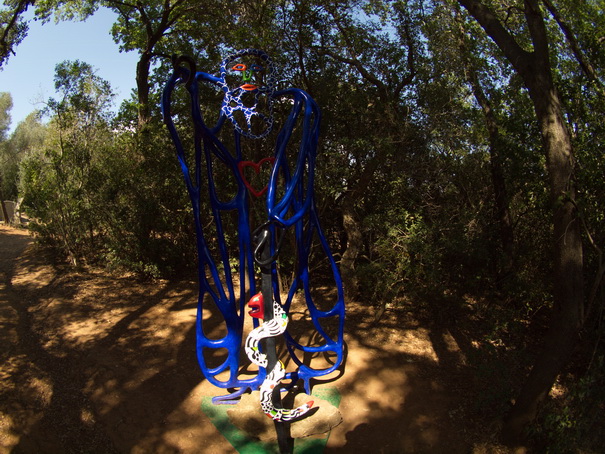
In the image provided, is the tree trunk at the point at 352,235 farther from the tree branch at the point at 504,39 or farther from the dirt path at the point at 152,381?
the tree branch at the point at 504,39

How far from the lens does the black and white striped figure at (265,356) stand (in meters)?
4.18

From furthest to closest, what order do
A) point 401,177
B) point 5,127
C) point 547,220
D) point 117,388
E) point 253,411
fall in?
point 5,127
point 401,177
point 547,220
point 117,388
point 253,411

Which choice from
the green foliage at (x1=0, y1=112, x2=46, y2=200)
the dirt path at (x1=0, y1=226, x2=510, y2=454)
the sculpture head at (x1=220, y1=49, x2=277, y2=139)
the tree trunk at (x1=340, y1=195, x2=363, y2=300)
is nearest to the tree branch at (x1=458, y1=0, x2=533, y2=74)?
→ the sculpture head at (x1=220, y1=49, x2=277, y2=139)

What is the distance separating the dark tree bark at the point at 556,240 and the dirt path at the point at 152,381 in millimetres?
828

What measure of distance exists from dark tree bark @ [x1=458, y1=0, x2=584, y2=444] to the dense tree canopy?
21 millimetres

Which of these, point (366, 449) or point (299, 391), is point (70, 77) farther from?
point (366, 449)

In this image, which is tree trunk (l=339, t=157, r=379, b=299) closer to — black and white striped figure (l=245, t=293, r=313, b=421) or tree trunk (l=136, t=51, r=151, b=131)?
black and white striped figure (l=245, t=293, r=313, b=421)

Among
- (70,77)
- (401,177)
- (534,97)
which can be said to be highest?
(70,77)

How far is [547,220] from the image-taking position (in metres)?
6.64

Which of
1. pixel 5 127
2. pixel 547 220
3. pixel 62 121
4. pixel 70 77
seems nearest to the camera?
→ pixel 547 220

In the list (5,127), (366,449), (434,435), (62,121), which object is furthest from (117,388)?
(5,127)

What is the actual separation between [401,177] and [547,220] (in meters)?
→ 2.50

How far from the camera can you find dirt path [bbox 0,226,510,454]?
15.5ft

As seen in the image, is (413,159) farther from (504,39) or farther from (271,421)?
(271,421)
